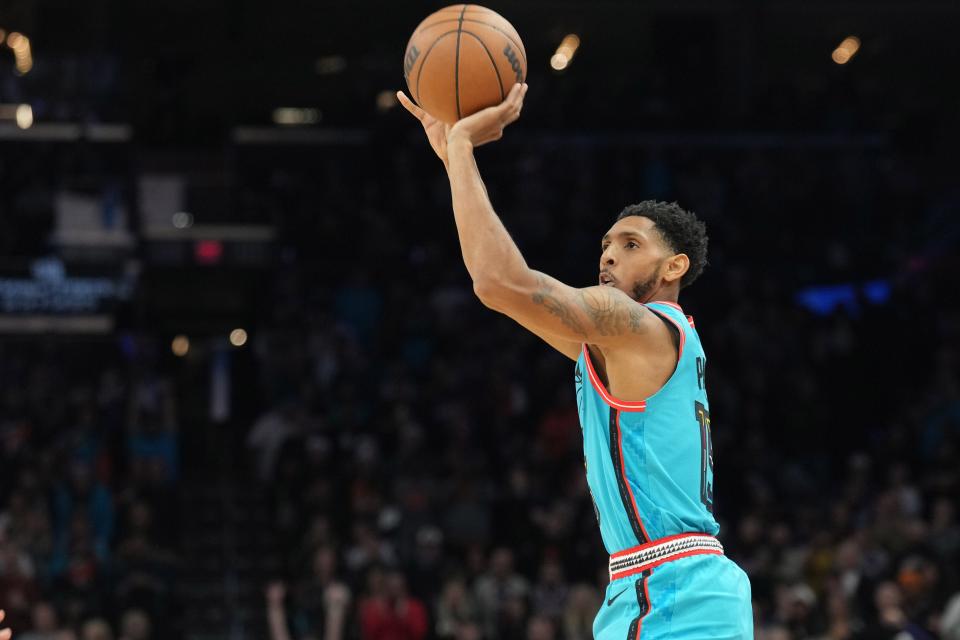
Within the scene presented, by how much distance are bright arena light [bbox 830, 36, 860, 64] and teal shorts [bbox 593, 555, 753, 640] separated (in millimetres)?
19029

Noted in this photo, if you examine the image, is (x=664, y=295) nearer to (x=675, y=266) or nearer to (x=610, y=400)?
(x=675, y=266)

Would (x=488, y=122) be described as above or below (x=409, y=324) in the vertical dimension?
below

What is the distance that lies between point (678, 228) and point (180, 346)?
15347mm

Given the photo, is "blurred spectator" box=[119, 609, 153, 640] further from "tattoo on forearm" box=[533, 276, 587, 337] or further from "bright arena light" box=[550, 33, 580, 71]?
"bright arena light" box=[550, 33, 580, 71]

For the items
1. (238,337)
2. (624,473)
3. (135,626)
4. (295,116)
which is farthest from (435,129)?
(295,116)

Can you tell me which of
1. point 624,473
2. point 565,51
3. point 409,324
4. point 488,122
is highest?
point 565,51

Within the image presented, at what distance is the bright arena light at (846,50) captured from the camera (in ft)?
71.7

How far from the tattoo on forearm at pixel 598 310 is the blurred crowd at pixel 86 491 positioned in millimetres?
8779

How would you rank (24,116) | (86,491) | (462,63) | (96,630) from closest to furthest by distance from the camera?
1. (462,63)
2. (96,630)
3. (86,491)
4. (24,116)

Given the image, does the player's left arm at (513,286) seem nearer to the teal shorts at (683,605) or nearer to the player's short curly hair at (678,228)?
the player's short curly hair at (678,228)

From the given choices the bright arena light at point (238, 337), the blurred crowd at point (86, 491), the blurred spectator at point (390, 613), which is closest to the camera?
the blurred spectator at point (390, 613)

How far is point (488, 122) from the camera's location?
4.13m

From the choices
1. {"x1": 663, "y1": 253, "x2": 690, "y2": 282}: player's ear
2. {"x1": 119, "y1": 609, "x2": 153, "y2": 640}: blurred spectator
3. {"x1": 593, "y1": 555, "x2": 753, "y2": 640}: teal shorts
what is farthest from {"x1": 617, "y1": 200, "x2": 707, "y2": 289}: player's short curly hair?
{"x1": 119, "y1": 609, "x2": 153, "y2": 640}: blurred spectator

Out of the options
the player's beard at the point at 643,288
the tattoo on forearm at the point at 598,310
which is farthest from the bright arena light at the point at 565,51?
the tattoo on forearm at the point at 598,310
